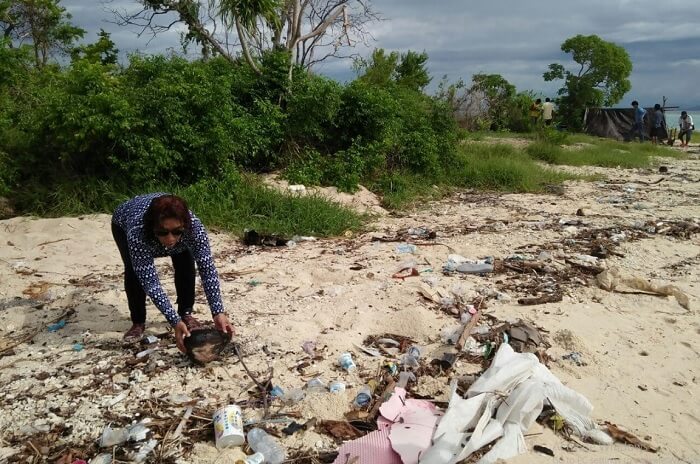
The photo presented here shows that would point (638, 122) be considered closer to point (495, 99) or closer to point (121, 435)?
point (495, 99)

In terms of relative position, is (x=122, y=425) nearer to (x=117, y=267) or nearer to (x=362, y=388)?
(x=362, y=388)

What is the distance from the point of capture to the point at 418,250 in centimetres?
542

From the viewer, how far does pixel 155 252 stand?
2.81 metres

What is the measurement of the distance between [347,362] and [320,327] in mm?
550

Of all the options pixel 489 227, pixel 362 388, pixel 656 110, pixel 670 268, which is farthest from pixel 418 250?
pixel 656 110

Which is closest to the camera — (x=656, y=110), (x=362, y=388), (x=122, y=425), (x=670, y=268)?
(x=122, y=425)

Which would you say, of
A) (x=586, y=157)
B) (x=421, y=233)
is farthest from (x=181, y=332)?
(x=586, y=157)

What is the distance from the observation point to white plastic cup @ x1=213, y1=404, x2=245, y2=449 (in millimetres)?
2430

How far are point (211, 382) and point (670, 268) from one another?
421 cm

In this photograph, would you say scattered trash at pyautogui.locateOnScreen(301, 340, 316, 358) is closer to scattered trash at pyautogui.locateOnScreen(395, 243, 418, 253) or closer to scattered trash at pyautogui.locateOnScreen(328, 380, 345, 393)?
scattered trash at pyautogui.locateOnScreen(328, 380, 345, 393)

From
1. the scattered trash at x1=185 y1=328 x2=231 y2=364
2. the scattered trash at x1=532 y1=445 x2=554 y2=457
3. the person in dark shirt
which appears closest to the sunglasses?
the person in dark shirt

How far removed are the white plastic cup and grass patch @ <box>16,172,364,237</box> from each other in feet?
12.1

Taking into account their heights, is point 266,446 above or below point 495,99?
below

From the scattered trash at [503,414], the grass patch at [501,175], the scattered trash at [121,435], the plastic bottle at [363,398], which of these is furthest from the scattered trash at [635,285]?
the grass patch at [501,175]
